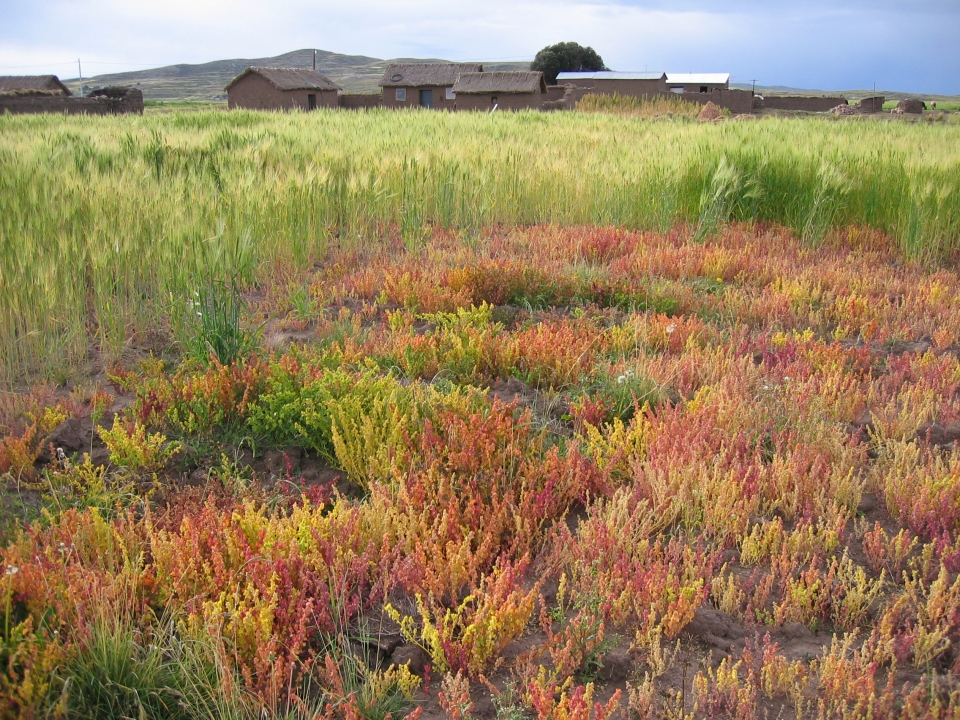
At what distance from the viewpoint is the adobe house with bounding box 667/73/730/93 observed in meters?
54.5

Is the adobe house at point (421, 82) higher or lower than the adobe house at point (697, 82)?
lower

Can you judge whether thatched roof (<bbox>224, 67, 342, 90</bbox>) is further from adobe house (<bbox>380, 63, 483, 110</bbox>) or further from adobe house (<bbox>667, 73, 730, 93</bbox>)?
adobe house (<bbox>667, 73, 730, 93</bbox>)

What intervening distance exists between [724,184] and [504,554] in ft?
19.9

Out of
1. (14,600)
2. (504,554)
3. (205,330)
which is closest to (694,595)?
(504,554)

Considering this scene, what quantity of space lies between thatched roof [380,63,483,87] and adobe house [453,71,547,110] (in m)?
5.88

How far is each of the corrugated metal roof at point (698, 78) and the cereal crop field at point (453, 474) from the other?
54034 millimetres

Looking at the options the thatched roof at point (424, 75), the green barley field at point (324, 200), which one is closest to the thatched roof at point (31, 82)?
the thatched roof at point (424, 75)

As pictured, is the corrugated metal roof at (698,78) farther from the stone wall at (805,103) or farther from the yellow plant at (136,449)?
the yellow plant at (136,449)

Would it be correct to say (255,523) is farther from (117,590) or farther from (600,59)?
(600,59)

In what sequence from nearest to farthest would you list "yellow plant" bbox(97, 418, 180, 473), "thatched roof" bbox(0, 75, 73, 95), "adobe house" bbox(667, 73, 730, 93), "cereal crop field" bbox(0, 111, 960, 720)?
"cereal crop field" bbox(0, 111, 960, 720)
"yellow plant" bbox(97, 418, 180, 473)
"thatched roof" bbox(0, 75, 73, 95)
"adobe house" bbox(667, 73, 730, 93)

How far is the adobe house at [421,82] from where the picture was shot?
137ft

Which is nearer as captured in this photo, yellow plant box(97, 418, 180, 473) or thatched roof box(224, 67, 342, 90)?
yellow plant box(97, 418, 180, 473)

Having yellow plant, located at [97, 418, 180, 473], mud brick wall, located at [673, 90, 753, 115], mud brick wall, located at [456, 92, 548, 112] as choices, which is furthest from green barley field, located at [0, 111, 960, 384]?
mud brick wall, located at [456, 92, 548, 112]

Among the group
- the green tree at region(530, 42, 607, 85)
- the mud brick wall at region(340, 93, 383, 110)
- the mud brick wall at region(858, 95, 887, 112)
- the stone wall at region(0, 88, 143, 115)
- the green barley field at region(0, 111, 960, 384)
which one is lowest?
the green barley field at region(0, 111, 960, 384)
